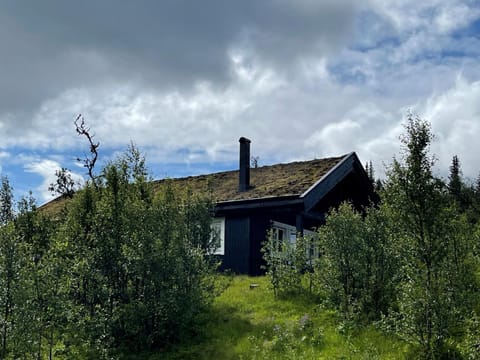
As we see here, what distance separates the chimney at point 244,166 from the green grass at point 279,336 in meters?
7.41

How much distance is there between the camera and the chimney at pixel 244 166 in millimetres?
20578

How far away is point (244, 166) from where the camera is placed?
68.5ft

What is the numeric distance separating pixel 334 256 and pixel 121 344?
5.15m

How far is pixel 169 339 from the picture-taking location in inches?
468

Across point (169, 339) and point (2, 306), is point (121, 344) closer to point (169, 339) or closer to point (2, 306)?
point (169, 339)

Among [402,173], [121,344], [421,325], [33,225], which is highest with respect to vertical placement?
[402,173]

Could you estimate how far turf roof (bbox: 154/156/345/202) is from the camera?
18.7 m

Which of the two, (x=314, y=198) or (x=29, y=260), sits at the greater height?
(x=314, y=198)

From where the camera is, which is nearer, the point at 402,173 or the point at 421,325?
the point at 421,325

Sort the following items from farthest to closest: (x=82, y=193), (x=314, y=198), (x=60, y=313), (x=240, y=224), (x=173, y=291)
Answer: (x=240, y=224) → (x=314, y=198) → (x=82, y=193) → (x=173, y=291) → (x=60, y=313)

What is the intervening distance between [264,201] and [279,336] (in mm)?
7874

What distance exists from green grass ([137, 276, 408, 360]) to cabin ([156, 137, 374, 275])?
4794 millimetres

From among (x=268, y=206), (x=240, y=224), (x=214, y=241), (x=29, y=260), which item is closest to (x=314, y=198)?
(x=268, y=206)

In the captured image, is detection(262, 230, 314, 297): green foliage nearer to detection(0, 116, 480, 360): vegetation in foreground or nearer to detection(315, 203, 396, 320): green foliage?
detection(0, 116, 480, 360): vegetation in foreground
